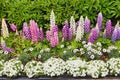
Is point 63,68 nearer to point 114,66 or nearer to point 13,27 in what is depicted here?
point 114,66

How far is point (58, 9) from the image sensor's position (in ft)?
21.2

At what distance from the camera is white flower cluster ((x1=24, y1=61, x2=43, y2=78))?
5.38 metres

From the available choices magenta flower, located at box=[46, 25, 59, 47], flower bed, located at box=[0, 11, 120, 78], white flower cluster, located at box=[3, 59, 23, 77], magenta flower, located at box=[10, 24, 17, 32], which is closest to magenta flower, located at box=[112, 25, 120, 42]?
flower bed, located at box=[0, 11, 120, 78]

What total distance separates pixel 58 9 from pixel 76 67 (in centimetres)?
Answer: 147

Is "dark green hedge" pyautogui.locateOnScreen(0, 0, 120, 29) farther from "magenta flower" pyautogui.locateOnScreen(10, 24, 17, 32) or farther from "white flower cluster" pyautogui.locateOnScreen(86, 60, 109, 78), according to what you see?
"white flower cluster" pyautogui.locateOnScreen(86, 60, 109, 78)

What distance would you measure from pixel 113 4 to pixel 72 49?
1.19 metres

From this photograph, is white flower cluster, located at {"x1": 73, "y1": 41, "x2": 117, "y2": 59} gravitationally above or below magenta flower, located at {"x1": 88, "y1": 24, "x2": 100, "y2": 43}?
below

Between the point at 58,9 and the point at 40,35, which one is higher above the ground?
→ the point at 58,9

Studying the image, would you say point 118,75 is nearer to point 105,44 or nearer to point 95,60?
point 95,60

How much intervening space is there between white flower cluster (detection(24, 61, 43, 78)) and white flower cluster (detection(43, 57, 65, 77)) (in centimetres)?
7

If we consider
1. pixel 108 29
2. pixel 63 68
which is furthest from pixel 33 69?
pixel 108 29

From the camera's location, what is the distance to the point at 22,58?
569 cm

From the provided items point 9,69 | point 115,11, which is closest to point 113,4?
point 115,11

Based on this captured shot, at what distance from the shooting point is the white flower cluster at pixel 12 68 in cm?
542
